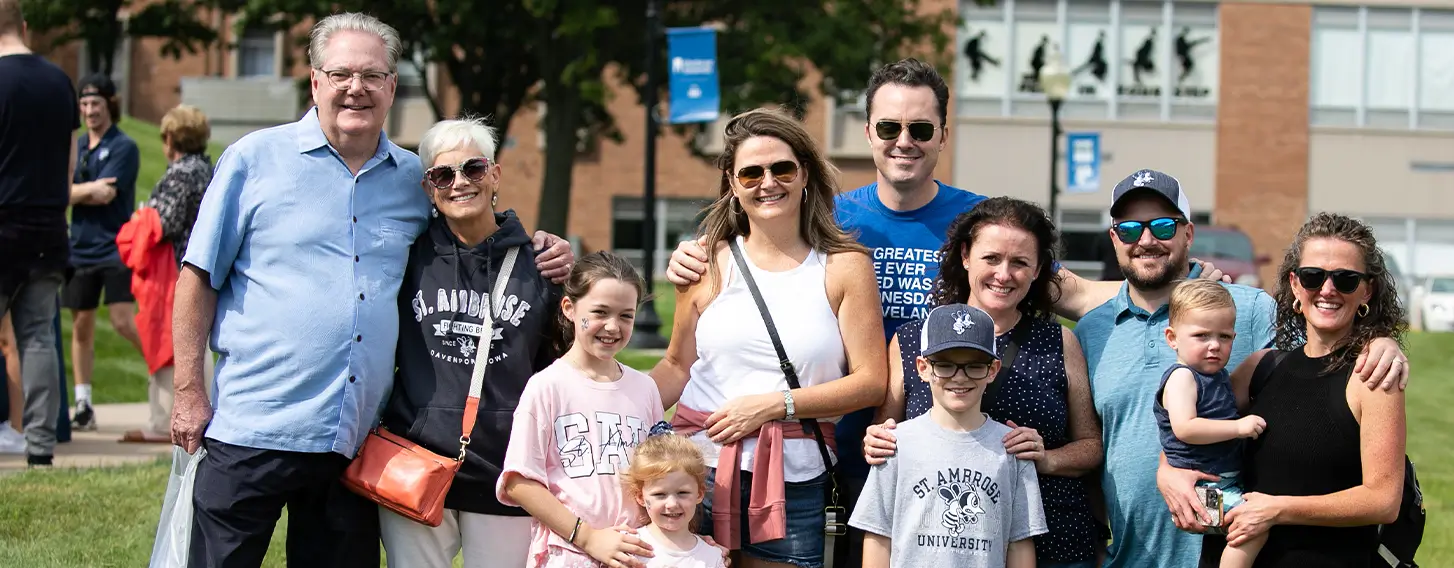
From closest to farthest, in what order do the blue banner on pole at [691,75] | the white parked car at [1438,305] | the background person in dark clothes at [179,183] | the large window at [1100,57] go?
the background person in dark clothes at [179,183] → the blue banner on pole at [691,75] → the white parked car at [1438,305] → the large window at [1100,57]

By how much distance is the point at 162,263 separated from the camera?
28.5ft

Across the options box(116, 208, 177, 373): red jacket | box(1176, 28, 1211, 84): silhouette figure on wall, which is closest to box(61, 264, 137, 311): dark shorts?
box(116, 208, 177, 373): red jacket

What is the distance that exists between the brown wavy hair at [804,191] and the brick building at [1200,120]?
32594 millimetres

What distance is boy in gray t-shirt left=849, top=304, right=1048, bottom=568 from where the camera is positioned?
410 centimetres

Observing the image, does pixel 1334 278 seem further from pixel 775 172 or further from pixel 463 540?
pixel 463 540

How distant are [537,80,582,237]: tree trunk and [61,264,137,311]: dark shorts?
15.4 meters

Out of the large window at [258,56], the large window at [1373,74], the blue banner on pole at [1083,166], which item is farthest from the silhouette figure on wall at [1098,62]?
the large window at [258,56]

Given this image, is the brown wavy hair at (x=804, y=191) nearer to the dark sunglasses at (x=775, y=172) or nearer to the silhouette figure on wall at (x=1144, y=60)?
the dark sunglasses at (x=775, y=172)

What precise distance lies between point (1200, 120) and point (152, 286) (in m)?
33.6

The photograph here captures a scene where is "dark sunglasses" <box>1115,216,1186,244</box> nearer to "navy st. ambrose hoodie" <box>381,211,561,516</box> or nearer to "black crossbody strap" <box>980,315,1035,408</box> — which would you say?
"black crossbody strap" <box>980,315,1035,408</box>

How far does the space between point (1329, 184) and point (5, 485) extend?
120 ft

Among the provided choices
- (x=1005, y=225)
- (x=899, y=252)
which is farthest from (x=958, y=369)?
(x=899, y=252)

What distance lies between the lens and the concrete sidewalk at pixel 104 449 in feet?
26.2

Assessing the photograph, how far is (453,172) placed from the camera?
452 centimetres
